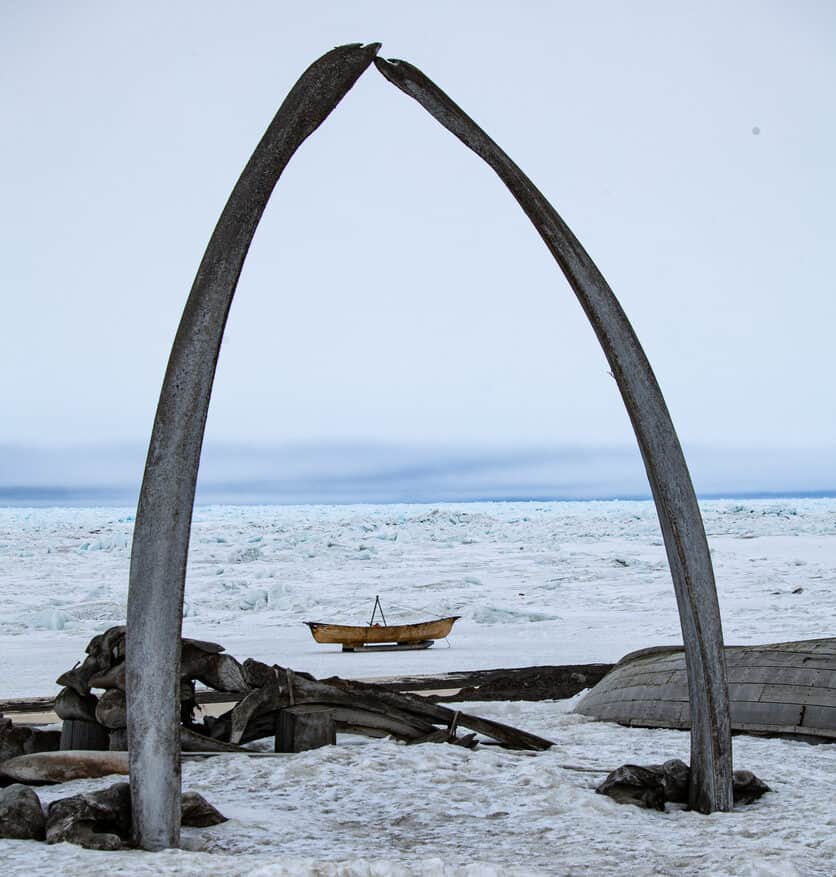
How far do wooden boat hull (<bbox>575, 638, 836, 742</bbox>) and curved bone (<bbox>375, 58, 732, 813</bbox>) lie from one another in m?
2.00

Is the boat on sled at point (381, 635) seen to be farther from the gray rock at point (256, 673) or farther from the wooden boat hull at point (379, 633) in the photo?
the gray rock at point (256, 673)

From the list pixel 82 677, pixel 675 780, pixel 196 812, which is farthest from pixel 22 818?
pixel 675 780

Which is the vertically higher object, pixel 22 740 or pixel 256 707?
pixel 256 707

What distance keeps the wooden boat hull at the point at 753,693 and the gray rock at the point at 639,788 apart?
195 cm

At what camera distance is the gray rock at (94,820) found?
374 centimetres

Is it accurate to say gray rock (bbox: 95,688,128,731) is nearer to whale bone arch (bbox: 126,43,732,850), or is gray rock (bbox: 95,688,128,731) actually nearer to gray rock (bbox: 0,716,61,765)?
gray rock (bbox: 0,716,61,765)

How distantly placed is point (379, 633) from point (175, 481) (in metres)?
11.6

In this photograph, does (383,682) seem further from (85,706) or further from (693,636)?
(693,636)

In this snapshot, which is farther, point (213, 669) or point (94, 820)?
point (213, 669)

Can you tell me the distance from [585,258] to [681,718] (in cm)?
389

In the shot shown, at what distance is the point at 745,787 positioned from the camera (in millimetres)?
4828

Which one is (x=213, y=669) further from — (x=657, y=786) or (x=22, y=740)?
(x=657, y=786)

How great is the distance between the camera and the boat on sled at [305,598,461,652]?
14758mm

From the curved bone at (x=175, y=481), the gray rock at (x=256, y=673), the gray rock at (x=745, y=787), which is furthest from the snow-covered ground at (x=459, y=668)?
the gray rock at (x=256, y=673)
